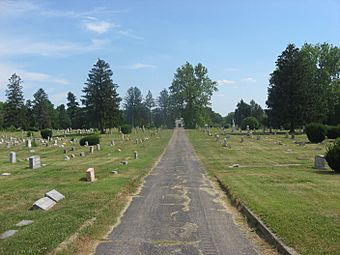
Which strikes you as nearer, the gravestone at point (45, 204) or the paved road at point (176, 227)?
the paved road at point (176, 227)

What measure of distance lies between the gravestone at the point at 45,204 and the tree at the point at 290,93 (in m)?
53.9

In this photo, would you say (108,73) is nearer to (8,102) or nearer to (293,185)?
(8,102)

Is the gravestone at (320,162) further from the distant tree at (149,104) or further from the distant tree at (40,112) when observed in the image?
the distant tree at (149,104)

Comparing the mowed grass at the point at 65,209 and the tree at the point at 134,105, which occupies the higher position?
the tree at the point at 134,105

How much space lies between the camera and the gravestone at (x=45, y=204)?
38.8 ft

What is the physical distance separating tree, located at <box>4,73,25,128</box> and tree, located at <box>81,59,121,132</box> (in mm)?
27107

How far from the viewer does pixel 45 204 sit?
12.1 metres

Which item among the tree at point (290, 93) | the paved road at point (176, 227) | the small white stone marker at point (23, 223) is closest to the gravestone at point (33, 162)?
the paved road at point (176, 227)

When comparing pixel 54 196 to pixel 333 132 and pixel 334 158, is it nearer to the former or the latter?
pixel 334 158

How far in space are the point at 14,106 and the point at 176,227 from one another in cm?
9879

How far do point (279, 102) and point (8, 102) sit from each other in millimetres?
67340

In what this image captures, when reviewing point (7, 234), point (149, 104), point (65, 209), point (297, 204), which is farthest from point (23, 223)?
point (149, 104)

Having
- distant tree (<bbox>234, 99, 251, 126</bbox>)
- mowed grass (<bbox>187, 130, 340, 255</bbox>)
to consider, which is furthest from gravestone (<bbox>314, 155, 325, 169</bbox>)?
A: distant tree (<bbox>234, 99, 251, 126</bbox>)

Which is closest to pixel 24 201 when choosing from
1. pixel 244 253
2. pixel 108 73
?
pixel 244 253
